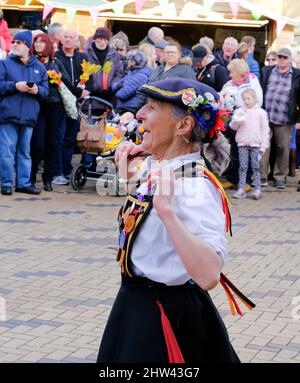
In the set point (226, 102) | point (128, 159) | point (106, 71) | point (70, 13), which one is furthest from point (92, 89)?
point (226, 102)

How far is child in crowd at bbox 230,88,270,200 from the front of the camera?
11.4 m

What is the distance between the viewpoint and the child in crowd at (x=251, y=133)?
11.4m

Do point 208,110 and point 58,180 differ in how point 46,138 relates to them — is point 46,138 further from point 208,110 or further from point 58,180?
point 208,110

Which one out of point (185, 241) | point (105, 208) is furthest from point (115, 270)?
point (185, 241)

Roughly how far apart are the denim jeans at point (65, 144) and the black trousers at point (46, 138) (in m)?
0.13

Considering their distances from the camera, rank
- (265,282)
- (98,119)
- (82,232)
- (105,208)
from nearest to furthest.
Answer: (265,282)
(82,232)
(105,208)
(98,119)

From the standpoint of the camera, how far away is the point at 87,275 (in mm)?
7520

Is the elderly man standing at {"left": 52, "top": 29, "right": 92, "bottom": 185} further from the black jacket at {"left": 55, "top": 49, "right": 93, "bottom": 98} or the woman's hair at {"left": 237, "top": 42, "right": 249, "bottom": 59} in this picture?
the woman's hair at {"left": 237, "top": 42, "right": 249, "bottom": 59}

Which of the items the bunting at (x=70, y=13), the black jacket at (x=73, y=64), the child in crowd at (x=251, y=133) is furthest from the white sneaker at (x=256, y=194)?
A: the bunting at (x=70, y=13)

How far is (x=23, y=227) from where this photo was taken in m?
9.32

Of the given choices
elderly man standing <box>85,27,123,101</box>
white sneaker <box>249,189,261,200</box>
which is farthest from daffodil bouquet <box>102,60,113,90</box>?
white sneaker <box>249,189,261,200</box>
